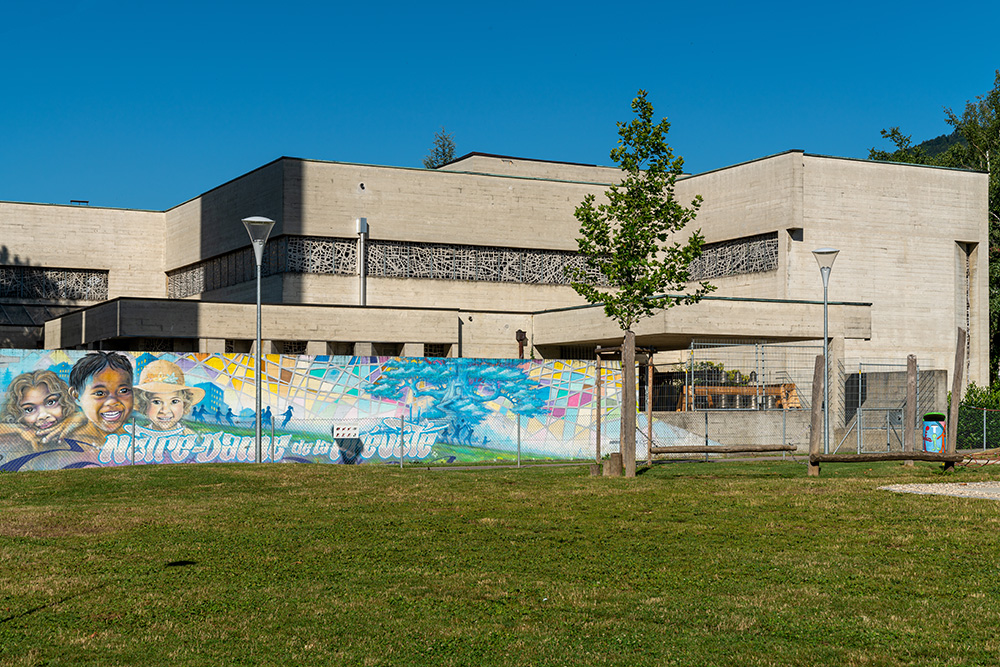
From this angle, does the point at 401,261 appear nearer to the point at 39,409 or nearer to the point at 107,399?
the point at 107,399

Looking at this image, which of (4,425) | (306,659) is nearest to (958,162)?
(4,425)

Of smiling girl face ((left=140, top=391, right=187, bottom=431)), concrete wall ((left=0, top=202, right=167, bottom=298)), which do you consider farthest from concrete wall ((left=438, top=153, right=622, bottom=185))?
smiling girl face ((left=140, top=391, right=187, bottom=431))

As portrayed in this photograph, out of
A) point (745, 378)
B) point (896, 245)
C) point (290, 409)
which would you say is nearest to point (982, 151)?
point (896, 245)

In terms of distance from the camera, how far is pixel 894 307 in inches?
2002

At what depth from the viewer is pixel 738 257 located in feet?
171

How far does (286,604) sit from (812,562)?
17.6 ft

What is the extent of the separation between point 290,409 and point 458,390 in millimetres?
4961

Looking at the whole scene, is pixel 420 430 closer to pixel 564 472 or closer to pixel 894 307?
pixel 564 472

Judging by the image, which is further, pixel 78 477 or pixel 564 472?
pixel 564 472

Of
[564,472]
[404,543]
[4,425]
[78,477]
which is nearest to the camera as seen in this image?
[404,543]

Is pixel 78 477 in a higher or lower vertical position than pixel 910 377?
lower

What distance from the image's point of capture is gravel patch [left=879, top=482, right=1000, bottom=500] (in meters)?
17.4

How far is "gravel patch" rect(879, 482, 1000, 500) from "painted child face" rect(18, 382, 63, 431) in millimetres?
19256

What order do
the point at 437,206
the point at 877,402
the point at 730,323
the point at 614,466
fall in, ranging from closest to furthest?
the point at 614,466 → the point at 877,402 → the point at 730,323 → the point at 437,206
